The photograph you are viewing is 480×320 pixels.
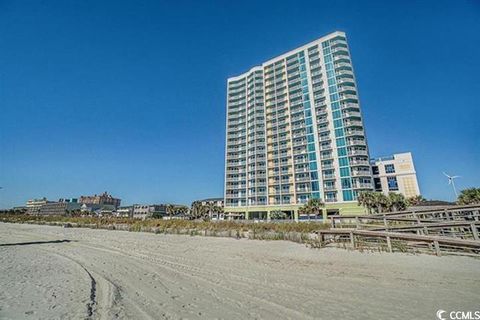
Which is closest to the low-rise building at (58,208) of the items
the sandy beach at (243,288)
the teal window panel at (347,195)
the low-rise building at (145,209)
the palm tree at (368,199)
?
the low-rise building at (145,209)

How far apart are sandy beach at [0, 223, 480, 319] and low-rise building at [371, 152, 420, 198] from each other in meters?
62.2

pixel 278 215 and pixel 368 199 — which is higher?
pixel 368 199

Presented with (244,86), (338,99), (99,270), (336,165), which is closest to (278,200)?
(336,165)

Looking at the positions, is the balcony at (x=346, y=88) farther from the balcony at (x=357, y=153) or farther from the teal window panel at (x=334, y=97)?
the balcony at (x=357, y=153)

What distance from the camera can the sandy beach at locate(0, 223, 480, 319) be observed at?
179 inches

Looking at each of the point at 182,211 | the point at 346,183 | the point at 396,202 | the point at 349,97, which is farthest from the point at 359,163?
the point at 182,211

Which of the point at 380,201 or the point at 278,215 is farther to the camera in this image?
the point at 278,215

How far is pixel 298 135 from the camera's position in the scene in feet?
223

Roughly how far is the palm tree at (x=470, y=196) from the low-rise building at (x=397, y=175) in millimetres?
28112

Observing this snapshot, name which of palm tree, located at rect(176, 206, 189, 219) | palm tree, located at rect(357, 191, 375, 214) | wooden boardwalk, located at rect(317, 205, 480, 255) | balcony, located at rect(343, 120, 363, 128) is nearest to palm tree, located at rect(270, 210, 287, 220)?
palm tree, located at rect(357, 191, 375, 214)

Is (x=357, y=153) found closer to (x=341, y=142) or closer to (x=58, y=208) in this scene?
(x=341, y=142)

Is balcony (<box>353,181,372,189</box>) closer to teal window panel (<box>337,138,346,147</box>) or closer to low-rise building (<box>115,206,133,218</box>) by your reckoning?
teal window panel (<box>337,138,346,147</box>)

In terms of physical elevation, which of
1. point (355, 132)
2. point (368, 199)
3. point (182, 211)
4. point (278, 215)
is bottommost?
point (278, 215)

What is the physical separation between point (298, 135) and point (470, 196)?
40993mm
